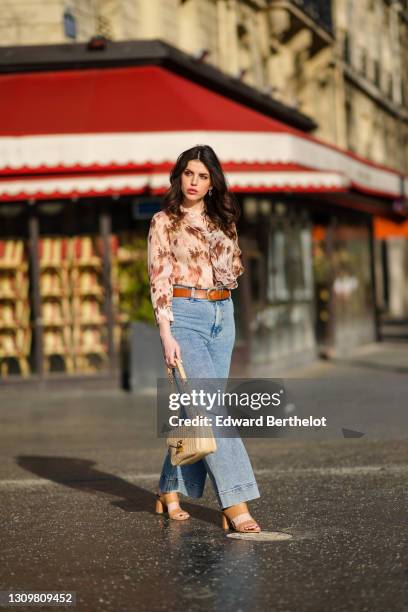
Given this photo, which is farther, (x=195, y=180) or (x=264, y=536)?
(x=195, y=180)

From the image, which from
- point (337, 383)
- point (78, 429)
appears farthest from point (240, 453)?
point (337, 383)

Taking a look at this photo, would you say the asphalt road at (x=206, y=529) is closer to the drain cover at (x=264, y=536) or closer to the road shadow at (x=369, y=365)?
the drain cover at (x=264, y=536)

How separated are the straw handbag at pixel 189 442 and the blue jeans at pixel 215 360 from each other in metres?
0.11

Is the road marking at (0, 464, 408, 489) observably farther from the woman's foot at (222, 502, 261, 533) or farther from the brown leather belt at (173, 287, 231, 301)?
the brown leather belt at (173, 287, 231, 301)

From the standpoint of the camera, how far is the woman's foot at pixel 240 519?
5246 mm

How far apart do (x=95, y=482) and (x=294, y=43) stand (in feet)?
59.6

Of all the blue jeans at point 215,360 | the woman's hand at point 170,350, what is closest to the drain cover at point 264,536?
the blue jeans at point 215,360

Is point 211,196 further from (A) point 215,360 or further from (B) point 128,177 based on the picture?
(B) point 128,177

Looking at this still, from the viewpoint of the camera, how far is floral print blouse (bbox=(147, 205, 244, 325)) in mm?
5340

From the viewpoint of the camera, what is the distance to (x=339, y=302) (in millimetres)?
19875

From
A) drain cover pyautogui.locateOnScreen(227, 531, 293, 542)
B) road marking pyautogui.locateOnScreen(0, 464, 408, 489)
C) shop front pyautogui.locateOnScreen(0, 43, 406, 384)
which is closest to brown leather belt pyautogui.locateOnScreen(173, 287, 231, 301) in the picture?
drain cover pyautogui.locateOnScreen(227, 531, 293, 542)

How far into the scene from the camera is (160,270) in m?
5.35

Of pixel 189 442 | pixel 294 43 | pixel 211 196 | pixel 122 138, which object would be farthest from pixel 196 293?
pixel 294 43

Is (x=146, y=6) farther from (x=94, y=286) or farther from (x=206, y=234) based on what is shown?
(x=206, y=234)
